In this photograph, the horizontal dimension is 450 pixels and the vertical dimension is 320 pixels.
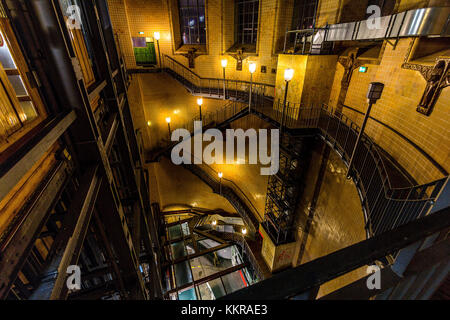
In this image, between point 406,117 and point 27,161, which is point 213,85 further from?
point 27,161

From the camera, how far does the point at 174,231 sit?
45.2ft

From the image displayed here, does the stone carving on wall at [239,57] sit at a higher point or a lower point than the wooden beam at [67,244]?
higher

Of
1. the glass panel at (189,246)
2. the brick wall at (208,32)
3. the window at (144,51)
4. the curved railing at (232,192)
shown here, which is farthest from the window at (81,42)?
the glass panel at (189,246)

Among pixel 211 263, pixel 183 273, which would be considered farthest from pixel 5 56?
pixel 211 263

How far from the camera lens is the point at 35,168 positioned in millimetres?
1900

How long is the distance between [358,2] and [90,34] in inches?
317

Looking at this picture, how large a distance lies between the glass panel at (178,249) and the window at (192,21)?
12317 millimetres

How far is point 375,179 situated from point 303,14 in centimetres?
852

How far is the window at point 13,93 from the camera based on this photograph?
1592mm

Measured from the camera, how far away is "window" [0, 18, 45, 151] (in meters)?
1.59

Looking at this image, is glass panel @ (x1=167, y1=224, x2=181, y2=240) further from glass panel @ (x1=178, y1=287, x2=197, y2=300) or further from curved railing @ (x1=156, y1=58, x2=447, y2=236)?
curved railing @ (x1=156, y1=58, x2=447, y2=236)

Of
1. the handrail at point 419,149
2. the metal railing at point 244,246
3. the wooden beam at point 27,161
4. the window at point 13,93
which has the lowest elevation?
the metal railing at point 244,246

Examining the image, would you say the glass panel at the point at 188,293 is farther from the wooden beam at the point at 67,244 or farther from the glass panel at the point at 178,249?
the wooden beam at the point at 67,244

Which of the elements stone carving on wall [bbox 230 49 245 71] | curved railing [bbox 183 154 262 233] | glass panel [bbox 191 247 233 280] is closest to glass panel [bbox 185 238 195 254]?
glass panel [bbox 191 247 233 280]
